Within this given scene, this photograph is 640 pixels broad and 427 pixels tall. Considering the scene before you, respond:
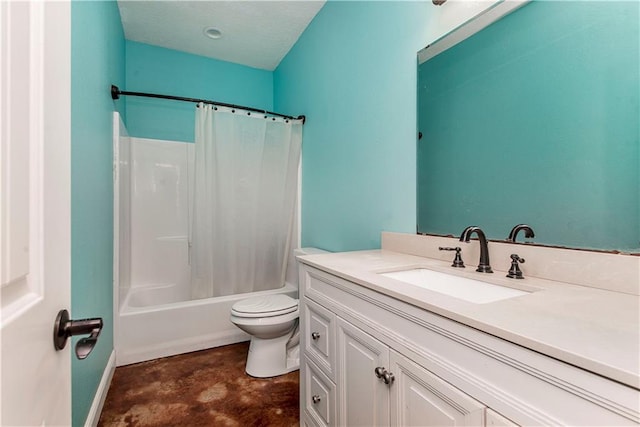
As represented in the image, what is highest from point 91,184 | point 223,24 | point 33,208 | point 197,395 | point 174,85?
point 223,24

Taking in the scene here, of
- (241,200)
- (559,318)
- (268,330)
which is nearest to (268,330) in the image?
(268,330)

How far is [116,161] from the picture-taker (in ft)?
6.70

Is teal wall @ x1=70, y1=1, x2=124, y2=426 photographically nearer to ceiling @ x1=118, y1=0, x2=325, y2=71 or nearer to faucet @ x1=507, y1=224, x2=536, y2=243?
ceiling @ x1=118, y1=0, x2=325, y2=71

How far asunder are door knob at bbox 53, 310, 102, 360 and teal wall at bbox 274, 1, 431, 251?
131 cm

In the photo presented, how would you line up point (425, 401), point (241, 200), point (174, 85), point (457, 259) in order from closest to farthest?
point (425, 401) → point (457, 259) → point (241, 200) → point (174, 85)

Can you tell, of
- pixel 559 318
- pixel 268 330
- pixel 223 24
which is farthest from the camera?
pixel 223 24

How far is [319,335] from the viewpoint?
1.23 m

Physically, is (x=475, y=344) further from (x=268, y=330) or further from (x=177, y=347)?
(x=177, y=347)

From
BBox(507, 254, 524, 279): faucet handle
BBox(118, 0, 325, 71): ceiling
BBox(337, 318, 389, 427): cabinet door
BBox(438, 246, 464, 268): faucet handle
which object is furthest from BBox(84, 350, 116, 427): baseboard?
BBox(118, 0, 325, 71): ceiling

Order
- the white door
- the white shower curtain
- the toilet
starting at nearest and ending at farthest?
the white door, the toilet, the white shower curtain

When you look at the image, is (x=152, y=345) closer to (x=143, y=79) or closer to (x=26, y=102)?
(x=26, y=102)

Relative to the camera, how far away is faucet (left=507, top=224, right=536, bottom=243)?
1.03 metres

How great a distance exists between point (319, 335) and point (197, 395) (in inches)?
37.7

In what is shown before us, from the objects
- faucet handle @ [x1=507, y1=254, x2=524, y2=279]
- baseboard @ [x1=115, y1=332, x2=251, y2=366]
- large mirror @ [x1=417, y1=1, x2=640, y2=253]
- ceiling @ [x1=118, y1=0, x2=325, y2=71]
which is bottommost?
baseboard @ [x1=115, y1=332, x2=251, y2=366]
